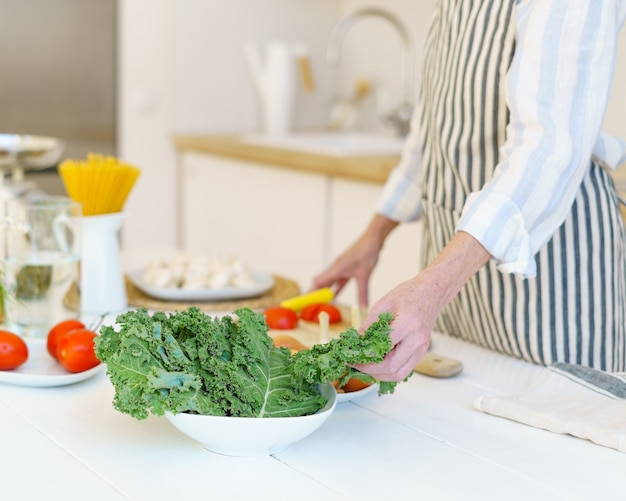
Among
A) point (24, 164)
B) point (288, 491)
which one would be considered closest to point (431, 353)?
point (288, 491)

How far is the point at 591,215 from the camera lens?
4.59ft

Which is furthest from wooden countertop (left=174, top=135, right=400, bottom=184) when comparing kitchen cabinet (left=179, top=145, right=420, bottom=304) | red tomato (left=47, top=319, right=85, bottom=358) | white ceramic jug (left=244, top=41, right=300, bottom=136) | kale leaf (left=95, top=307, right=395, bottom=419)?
kale leaf (left=95, top=307, right=395, bottom=419)

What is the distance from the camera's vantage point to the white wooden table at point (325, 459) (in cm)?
90

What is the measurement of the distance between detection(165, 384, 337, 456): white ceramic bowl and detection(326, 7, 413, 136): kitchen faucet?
92.3 inches

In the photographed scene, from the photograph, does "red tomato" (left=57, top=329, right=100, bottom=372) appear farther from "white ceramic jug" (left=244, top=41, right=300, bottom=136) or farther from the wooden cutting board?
"white ceramic jug" (left=244, top=41, right=300, bottom=136)

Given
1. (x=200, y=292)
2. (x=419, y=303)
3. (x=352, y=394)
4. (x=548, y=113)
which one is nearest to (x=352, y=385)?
(x=352, y=394)

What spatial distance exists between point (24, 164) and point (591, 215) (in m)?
1.22

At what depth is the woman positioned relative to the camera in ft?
3.71

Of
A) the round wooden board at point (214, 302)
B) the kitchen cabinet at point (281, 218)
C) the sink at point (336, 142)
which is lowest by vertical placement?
the kitchen cabinet at point (281, 218)

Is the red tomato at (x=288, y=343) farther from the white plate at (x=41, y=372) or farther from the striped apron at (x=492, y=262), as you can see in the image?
the striped apron at (x=492, y=262)

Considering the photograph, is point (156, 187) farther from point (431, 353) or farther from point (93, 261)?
point (431, 353)

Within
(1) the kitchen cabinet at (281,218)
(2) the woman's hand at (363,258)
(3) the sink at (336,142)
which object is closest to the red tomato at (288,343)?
(2) the woman's hand at (363,258)

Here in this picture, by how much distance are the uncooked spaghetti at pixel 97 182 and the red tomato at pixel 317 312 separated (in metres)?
0.33

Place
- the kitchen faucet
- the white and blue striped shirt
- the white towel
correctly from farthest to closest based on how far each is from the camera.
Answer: the kitchen faucet < the white and blue striped shirt < the white towel
